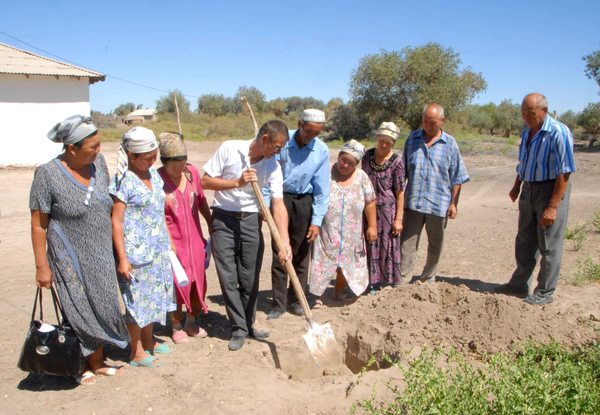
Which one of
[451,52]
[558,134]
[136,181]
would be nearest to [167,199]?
[136,181]

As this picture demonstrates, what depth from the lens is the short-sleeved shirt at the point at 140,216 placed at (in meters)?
2.94

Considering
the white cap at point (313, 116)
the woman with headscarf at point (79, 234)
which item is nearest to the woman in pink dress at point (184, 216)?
the woman with headscarf at point (79, 234)

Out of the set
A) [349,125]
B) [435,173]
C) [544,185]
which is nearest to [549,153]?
[544,185]

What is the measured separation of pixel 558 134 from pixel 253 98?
4112 centimetres

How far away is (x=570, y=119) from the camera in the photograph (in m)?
40.2

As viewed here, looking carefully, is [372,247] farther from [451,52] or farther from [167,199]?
[451,52]

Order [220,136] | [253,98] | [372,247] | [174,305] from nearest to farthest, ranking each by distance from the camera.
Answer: [174,305] → [372,247] → [220,136] → [253,98]

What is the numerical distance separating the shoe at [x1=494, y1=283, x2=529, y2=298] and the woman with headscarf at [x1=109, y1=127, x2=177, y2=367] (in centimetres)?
321

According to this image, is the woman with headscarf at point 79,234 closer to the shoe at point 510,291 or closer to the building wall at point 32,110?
the shoe at point 510,291

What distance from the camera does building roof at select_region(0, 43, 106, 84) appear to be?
13977 mm

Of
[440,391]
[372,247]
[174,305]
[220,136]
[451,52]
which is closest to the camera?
[440,391]

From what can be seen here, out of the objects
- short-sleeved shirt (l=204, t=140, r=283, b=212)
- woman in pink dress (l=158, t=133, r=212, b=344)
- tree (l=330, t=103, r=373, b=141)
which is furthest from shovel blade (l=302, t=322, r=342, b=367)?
tree (l=330, t=103, r=373, b=141)

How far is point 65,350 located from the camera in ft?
9.17

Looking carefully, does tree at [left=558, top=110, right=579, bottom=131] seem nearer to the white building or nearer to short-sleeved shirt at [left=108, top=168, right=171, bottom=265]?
the white building
